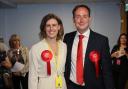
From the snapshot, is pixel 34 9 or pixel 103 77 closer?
pixel 103 77

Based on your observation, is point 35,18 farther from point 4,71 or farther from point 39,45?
point 39,45

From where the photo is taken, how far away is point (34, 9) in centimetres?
859

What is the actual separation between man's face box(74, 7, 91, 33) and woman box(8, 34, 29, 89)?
2502 mm

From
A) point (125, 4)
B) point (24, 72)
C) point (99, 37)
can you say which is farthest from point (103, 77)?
point (125, 4)

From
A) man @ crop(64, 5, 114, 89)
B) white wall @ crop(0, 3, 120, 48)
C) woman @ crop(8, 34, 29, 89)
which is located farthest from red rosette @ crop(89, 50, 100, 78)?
white wall @ crop(0, 3, 120, 48)

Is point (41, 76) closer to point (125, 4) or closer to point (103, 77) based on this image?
point (103, 77)

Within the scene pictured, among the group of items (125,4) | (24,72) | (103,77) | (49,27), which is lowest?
(24,72)

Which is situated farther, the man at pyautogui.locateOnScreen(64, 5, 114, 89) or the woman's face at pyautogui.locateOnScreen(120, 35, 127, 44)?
the woman's face at pyautogui.locateOnScreen(120, 35, 127, 44)

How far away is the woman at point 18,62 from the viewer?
481 centimetres

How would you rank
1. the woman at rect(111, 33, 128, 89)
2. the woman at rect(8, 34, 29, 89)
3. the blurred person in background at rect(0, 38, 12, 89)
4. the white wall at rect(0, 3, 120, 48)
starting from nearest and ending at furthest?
1. the blurred person in background at rect(0, 38, 12, 89)
2. the woman at rect(111, 33, 128, 89)
3. the woman at rect(8, 34, 29, 89)
4. the white wall at rect(0, 3, 120, 48)

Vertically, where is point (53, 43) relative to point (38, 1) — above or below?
below

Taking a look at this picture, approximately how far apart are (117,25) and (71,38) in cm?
574

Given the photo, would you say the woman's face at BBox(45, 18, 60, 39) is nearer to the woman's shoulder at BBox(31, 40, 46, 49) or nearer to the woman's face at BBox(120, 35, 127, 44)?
the woman's shoulder at BBox(31, 40, 46, 49)

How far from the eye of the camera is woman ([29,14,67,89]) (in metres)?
2.47
